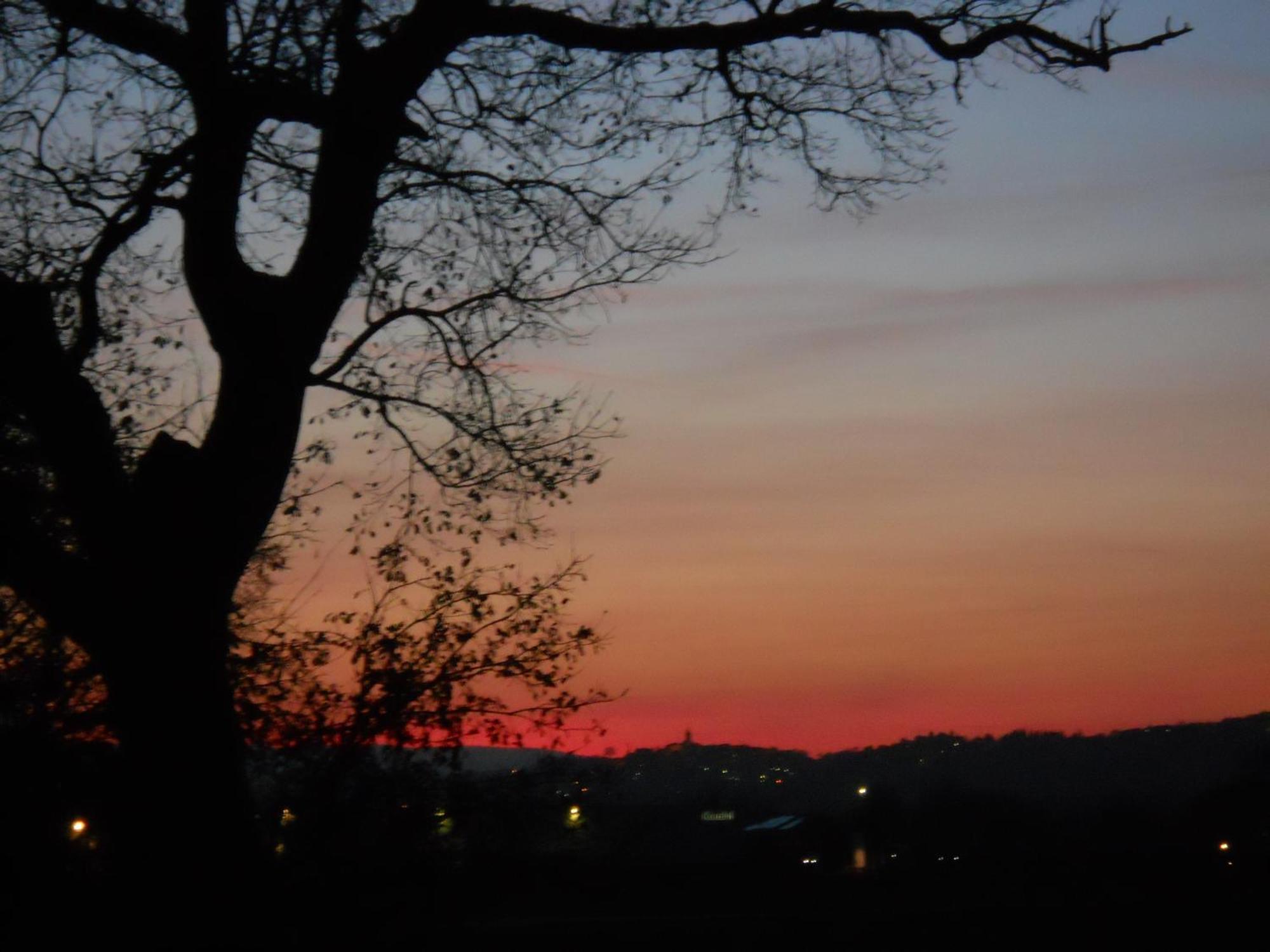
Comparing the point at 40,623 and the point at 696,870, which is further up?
the point at 40,623

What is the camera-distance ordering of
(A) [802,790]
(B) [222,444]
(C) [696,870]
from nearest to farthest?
(B) [222,444] < (C) [696,870] < (A) [802,790]

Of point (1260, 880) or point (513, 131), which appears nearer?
point (513, 131)

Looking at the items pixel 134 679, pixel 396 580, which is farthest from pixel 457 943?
pixel 134 679

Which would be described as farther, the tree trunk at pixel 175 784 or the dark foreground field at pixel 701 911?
the dark foreground field at pixel 701 911

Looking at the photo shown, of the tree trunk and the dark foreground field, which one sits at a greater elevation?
the tree trunk

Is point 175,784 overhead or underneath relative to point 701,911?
overhead

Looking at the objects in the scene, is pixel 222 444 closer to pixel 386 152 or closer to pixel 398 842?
pixel 386 152

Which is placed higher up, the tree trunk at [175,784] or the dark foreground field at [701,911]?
the tree trunk at [175,784]

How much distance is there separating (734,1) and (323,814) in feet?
19.1

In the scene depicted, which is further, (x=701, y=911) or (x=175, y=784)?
(x=701, y=911)

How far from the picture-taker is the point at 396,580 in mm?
9078

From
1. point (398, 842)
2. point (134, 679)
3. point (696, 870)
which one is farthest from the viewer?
point (696, 870)

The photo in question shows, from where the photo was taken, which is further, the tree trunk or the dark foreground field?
the dark foreground field

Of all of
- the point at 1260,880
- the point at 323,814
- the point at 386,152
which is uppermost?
the point at 386,152
